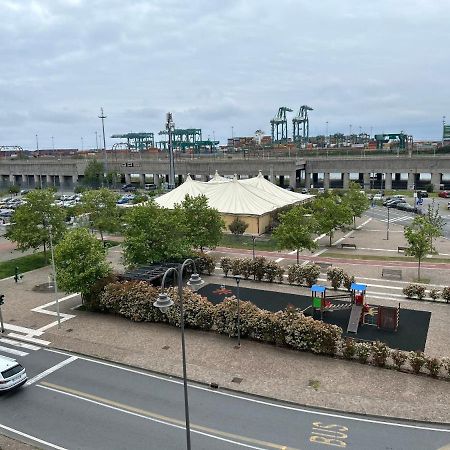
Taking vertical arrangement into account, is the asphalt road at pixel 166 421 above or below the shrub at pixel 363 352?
below

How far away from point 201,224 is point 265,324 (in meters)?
15.5

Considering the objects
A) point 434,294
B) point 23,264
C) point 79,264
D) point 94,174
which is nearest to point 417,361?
point 434,294

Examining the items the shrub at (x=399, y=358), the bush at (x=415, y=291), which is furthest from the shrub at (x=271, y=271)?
the shrub at (x=399, y=358)

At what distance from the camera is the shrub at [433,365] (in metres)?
16.2

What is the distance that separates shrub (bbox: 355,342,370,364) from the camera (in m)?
17.6

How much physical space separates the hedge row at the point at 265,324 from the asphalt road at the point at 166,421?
3.57 metres

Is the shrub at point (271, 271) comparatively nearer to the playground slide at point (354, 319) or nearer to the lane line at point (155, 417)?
the playground slide at point (354, 319)

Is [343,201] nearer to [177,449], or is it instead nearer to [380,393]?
[380,393]

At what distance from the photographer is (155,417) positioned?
1455cm

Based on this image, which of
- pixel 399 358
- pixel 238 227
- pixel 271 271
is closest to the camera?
pixel 399 358

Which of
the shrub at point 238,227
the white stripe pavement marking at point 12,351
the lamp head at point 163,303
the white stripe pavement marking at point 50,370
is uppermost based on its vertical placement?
the lamp head at point 163,303

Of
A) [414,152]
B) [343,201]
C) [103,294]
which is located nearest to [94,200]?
[103,294]

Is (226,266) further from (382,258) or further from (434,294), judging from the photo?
(382,258)

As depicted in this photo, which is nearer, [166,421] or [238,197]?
[166,421]
